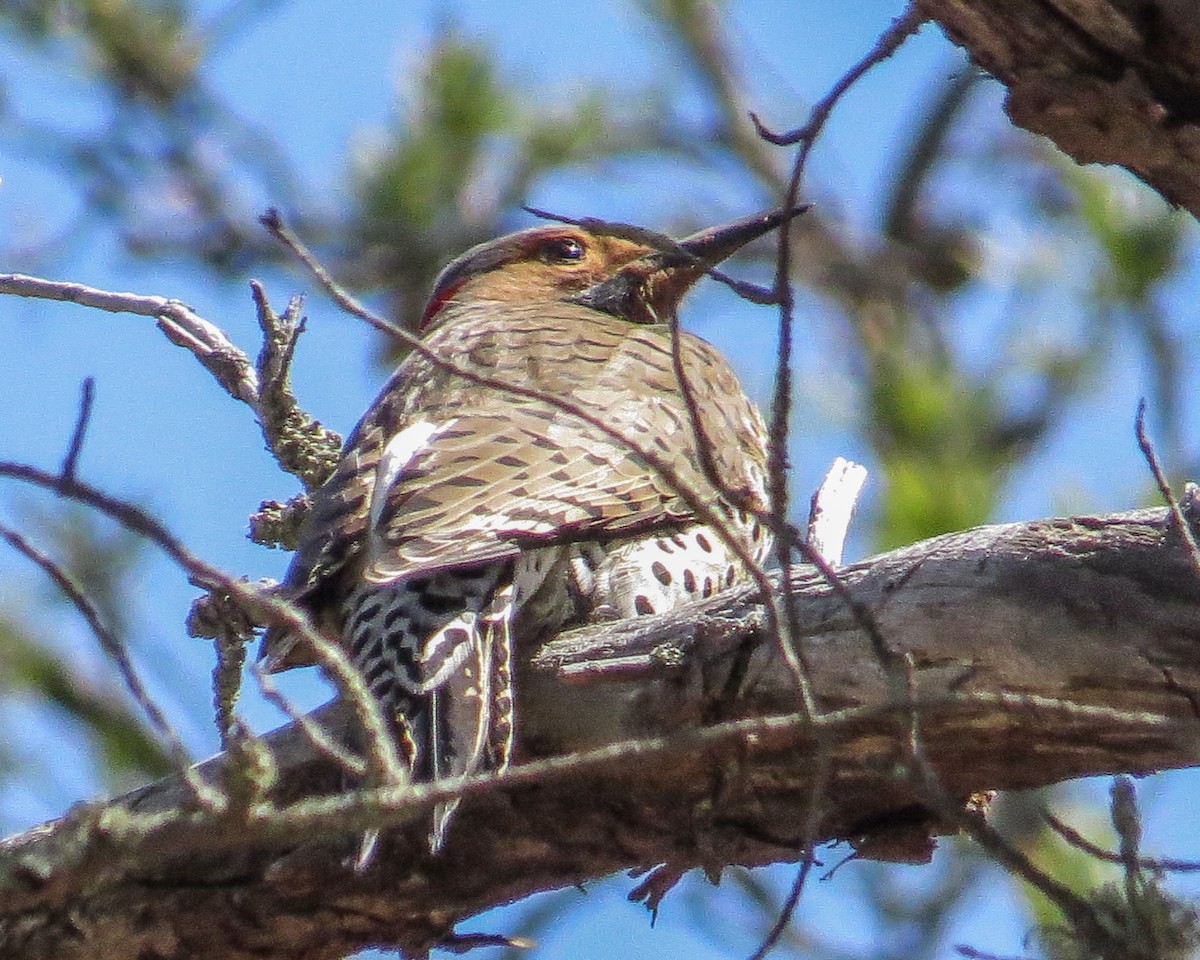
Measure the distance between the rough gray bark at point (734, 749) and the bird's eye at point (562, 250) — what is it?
2938 mm

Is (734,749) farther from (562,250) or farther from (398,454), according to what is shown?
(562,250)

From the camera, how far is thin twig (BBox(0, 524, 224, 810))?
2.03 meters

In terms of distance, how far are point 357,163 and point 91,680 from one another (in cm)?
259

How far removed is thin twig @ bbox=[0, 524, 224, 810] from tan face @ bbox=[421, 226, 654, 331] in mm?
4001

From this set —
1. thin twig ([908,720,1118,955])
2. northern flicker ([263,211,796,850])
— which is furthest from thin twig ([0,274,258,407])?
thin twig ([908,720,1118,955])

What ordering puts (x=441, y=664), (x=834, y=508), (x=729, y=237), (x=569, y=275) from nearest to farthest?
1. (x=441, y=664)
2. (x=834, y=508)
3. (x=729, y=237)
4. (x=569, y=275)

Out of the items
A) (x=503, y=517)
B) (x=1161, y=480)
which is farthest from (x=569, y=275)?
(x=1161, y=480)

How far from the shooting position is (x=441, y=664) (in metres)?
3.49

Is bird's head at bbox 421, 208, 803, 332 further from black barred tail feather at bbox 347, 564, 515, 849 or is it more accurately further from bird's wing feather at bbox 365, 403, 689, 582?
black barred tail feather at bbox 347, 564, 515, 849

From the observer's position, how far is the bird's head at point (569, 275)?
19.8 feet

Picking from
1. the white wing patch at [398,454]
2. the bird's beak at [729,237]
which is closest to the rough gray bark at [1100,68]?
the white wing patch at [398,454]

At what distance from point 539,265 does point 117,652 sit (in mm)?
4366

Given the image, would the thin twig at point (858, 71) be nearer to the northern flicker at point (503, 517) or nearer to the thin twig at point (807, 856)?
the northern flicker at point (503, 517)

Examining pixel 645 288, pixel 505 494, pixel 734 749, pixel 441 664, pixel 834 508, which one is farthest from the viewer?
pixel 645 288
